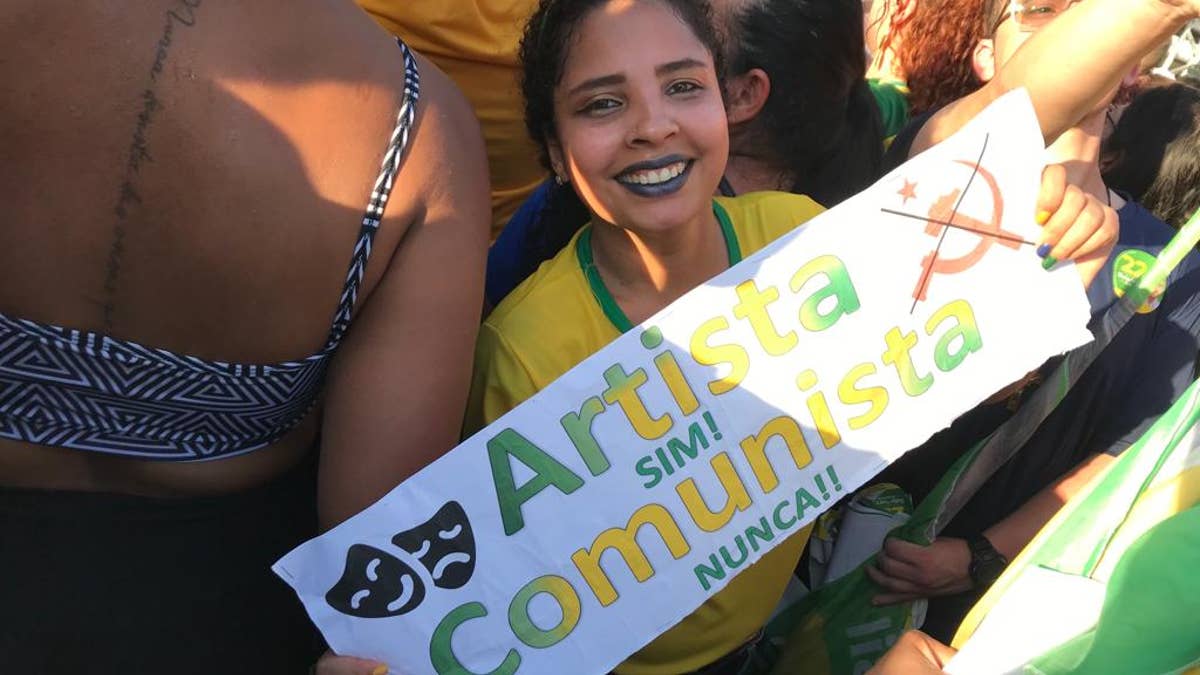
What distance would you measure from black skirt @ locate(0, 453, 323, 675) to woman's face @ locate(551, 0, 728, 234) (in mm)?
676

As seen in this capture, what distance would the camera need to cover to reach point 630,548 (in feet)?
4.46

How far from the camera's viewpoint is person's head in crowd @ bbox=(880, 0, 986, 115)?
8.29 feet

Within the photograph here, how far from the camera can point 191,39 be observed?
1033mm

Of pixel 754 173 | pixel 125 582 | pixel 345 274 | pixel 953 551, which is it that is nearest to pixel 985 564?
pixel 953 551

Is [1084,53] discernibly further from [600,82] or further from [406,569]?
[406,569]

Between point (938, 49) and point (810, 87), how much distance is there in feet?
2.37

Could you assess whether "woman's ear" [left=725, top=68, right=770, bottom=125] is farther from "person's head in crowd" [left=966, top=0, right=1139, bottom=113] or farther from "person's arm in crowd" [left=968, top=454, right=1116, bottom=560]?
"person's arm in crowd" [left=968, top=454, right=1116, bottom=560]

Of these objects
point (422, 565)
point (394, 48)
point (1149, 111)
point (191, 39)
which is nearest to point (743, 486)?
point (422, 565)

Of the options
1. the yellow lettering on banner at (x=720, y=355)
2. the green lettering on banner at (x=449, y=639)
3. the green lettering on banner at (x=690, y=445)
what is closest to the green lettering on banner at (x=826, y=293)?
the yellow lettering on banner at (x=720, y=355)

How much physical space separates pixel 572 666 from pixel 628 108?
806mm

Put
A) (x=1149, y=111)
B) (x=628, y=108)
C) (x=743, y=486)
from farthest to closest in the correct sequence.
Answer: (x=1149, y=111)
(x=628, y=108)
(x=743, y=486)

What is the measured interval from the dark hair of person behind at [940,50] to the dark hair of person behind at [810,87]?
51 centimetres

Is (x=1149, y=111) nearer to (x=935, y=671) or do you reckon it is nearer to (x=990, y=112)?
(x=990, y=112)

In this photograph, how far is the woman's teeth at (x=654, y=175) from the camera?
1.54m
